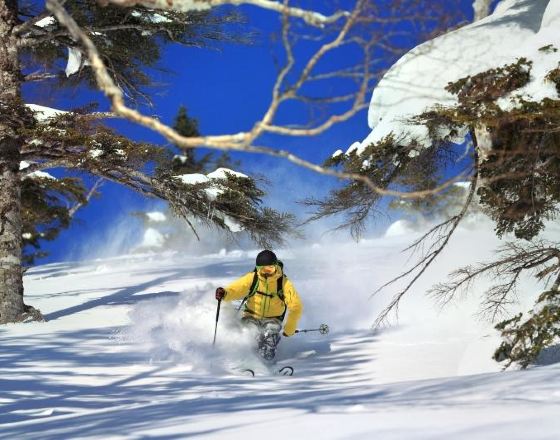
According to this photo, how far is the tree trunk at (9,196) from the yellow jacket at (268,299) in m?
4.46

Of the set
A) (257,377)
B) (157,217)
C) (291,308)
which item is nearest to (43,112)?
(291,308)

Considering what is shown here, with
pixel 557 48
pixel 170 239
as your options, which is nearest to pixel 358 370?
pixel 557 48

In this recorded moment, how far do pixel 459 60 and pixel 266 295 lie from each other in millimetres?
4498

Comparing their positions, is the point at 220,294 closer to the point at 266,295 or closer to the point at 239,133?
the point at 266,295

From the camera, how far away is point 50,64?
12508 millimetres

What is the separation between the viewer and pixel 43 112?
8.98 m

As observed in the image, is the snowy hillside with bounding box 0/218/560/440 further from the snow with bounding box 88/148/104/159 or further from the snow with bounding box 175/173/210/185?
the snow with bounding box 88/148/104/159

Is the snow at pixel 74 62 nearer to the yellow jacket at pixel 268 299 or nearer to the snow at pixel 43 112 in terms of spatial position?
the snow at pixel 43 112

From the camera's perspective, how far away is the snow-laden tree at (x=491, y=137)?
21.3 ft

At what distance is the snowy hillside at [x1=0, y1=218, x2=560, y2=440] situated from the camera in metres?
2.66

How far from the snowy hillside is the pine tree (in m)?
1.84

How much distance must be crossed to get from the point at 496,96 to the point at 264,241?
17.9ft

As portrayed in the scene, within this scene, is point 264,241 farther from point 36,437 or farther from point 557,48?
point 36,437

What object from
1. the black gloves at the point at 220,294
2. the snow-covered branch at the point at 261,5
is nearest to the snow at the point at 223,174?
the black gloves at the point at 220,294
